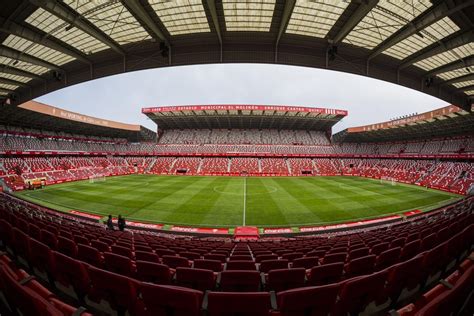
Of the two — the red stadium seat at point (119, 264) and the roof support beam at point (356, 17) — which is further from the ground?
the roof support beam at point (356, 17)

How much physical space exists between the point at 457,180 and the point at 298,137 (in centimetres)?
3654

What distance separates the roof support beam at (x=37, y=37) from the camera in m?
8.37

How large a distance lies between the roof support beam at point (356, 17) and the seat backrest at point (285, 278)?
8.99 m

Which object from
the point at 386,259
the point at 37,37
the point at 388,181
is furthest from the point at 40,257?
the point at 388,181

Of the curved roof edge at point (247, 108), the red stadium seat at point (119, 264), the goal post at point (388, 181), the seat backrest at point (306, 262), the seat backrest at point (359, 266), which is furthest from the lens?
the curved roof edge at point (247, 108)

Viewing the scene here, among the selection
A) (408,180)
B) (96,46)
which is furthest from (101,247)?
(408,180)

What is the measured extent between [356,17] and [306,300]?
34.3ft

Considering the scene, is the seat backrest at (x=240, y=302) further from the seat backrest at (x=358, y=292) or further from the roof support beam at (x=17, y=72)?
the roof support beam at (x=17, y=72)

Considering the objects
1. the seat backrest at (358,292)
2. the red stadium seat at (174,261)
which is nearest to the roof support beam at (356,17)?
the seat backrest at (358,292)

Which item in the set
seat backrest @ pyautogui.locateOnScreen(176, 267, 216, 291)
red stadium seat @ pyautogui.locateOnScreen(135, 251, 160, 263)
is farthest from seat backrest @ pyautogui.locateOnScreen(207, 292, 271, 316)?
red stadium seat @ pyautogui.locateOnScreen(135, 251, 160, 263)

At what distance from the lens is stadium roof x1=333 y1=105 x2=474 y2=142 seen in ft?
101

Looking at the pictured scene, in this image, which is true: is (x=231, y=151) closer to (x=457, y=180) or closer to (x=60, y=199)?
(x=60, y=199)

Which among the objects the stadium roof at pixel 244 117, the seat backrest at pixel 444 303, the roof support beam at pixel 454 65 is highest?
the stadium roof at pixel 244 117

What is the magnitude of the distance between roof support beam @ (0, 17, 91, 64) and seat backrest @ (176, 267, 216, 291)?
467 inches
